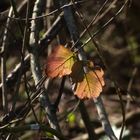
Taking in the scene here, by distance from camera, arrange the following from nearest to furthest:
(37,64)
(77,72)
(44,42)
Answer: (77,72), (37,64), (44,42)

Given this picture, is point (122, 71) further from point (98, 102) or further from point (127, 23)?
point (98, 102)

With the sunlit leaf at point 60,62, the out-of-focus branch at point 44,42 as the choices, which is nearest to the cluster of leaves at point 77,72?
the sunlit leaf at point 60,62

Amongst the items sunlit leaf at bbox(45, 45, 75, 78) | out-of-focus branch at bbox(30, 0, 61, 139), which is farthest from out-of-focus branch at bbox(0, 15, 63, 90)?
sunlit leaf at bbox(45, 45, 75, 78)

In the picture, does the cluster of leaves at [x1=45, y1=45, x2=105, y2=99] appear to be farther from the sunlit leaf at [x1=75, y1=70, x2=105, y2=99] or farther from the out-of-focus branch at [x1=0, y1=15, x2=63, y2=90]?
the out-of-focus branch at [x1=0, y1=15, x2=63, y2=90]

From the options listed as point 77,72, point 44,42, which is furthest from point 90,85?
point 44,42

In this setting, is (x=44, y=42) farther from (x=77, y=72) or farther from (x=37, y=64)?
(x=77, y=72)

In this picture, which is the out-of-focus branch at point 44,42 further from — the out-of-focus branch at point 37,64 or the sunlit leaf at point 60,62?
the sunlit leaf at point 60,62

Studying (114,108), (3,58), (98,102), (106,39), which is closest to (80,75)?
(98,102)
